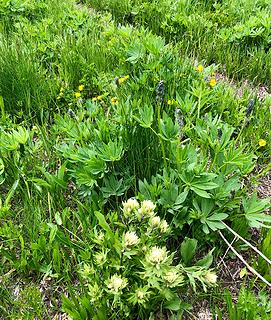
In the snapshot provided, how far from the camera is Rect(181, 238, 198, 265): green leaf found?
5.45 feet

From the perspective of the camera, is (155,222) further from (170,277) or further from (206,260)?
(206,260)

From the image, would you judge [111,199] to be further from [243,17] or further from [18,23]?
[243,17]

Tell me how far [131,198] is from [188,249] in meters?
0.35

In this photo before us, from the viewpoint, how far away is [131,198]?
178 cm

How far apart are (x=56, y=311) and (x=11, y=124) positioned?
126 centimetres

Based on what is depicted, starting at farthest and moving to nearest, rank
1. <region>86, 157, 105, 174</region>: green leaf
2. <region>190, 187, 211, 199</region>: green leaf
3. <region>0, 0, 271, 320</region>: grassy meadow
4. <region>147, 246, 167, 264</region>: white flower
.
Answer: <region>86, 157, 105, 174</region>: green leaf
<region>190, 187, 211, 199</region>: green leaf
<region>0, 0, 271, 320</region>: grassy meadow
<region>147, 246, 167, 264</region>: white flower

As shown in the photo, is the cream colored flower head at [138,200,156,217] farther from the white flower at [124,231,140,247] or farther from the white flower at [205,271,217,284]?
the white flower at [205,271,217,284]

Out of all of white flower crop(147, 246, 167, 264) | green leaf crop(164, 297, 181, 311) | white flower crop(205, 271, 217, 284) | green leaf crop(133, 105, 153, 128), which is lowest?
green leaf crop(164, 297, 181, 311)

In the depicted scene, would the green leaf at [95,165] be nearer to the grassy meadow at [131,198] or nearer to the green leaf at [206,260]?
the grassy meadow at [131,198]

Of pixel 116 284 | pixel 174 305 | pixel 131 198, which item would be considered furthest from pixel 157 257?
pixel 131 198

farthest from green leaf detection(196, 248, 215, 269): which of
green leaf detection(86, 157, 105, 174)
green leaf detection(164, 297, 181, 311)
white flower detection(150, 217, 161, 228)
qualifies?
green leaf detection(86, 157, 105, 174)

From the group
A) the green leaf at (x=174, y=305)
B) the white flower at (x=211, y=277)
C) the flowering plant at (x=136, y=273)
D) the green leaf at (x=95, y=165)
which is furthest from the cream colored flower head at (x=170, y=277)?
the green leaf at (x=95, y=165)

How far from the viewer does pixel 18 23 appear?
349cm

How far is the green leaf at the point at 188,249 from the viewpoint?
1662mm
